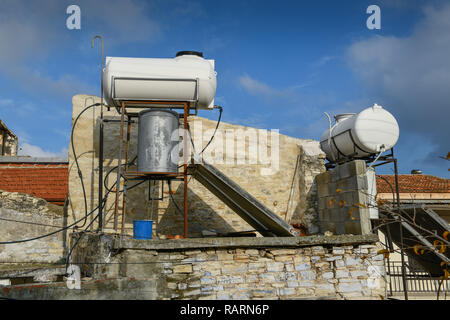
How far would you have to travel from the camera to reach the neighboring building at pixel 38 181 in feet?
37.2

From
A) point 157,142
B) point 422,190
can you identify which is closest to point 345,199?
point 157,142

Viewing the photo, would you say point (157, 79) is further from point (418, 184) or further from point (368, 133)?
point (418, 184)

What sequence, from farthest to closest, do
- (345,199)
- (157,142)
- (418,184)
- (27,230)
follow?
(418,184) → (27,230) → (345,199) → (157,142)

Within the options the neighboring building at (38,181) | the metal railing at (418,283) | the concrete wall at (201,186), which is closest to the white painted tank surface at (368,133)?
the concrete wall at (201,186)

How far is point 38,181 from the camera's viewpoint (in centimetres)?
1183

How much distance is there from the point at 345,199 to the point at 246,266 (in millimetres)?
2755

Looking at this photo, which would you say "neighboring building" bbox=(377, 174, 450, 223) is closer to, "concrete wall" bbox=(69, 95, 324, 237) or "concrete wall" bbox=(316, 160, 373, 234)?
"concrete wall" bbox=(69, 95, 324, 237)

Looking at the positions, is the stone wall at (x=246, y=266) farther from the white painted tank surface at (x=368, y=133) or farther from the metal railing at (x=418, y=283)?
the white painted tank surface at (x=368, y=133)

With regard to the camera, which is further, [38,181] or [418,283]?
[418,283]

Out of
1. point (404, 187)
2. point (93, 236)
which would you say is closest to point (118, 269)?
point (93, 236)

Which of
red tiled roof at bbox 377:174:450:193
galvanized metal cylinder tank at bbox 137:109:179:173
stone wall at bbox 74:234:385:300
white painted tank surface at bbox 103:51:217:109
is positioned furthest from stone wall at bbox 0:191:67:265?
red tiled roof at bbox 377:174:450:193

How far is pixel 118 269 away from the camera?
6.00 meters

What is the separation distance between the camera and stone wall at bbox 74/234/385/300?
19.7 feet

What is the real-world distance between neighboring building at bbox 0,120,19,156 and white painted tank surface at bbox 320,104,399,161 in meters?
17.8
